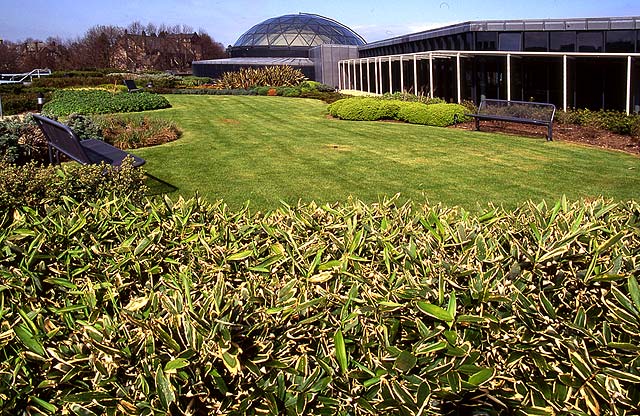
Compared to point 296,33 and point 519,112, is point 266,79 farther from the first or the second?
point 296,33

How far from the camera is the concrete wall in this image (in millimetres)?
40531

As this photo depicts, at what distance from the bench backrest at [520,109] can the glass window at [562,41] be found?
3.23 metres

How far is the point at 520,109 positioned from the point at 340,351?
50.3 ft

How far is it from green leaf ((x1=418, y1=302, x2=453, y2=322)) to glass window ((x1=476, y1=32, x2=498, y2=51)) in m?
20.0

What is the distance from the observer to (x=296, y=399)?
2.11 m

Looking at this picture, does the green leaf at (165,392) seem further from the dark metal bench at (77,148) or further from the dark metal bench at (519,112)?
Answer: the dark metal bench at (519,112)

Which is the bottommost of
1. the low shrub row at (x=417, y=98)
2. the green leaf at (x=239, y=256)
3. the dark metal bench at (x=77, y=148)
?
the green leaf at (x=239, y=256)

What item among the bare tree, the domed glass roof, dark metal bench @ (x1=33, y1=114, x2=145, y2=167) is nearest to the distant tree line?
the bare tree

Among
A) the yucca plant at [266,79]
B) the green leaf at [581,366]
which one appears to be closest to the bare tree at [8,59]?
the yucca plant at [266,79]

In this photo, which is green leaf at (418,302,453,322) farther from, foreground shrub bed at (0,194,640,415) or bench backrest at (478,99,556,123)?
bench backrest at (478,99,556,123)

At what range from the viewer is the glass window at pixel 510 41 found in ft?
65.1

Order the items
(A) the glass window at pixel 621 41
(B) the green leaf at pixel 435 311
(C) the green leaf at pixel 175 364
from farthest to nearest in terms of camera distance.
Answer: (A) the glass window at pixel 621 41 → (B) the green leaf at pixel 435 311 → (C) the green leaf at pixel 175 364

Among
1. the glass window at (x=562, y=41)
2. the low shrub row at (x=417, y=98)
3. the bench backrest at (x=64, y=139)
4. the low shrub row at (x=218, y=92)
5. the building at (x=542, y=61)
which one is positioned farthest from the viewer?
the low shrub row at (x=218, y=92)

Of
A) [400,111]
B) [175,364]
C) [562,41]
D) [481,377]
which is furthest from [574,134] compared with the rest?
[175,364]
